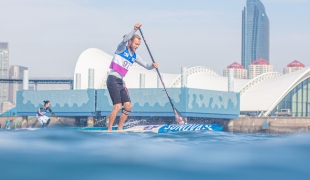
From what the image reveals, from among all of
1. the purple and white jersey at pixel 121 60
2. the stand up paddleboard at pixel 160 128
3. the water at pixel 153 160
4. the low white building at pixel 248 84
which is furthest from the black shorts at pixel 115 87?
the low white building at pixel 248 84

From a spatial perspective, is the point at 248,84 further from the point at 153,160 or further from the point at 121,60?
the point at 153,160

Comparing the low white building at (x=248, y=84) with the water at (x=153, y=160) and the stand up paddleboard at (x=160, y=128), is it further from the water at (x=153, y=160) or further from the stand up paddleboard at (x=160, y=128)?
the water at (x=153, y=160)

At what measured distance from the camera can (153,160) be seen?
16.0 ft

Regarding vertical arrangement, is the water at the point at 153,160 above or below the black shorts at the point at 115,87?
below

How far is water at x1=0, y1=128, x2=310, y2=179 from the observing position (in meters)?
4.31

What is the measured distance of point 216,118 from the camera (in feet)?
158

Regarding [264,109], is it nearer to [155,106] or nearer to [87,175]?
[155,106]

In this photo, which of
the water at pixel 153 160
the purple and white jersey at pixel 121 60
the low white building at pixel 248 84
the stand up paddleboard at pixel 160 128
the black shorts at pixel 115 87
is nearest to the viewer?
the water at pixel 153 160

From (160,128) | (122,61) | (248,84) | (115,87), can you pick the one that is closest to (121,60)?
(122,61)

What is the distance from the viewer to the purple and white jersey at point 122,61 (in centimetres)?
1214

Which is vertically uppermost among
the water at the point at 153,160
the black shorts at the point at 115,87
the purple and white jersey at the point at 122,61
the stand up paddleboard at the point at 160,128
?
the purple and white jersey at the point at 122,61

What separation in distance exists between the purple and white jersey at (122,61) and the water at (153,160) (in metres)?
6.21

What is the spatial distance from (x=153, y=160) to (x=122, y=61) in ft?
24.4

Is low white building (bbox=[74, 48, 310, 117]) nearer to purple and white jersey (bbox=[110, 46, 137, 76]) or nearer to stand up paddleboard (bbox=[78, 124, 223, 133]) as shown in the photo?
stand up paddleboard (bbox=[78, 124, 223, 133])
